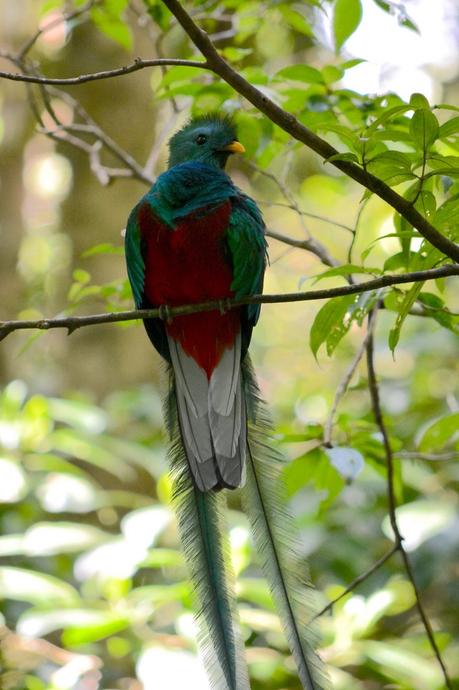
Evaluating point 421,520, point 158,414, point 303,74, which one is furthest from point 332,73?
point 158,414

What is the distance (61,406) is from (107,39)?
2159mm

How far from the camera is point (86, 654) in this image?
8.94ft

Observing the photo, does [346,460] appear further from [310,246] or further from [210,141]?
[210,141]

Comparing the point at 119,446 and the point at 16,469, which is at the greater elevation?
the point at 119,446

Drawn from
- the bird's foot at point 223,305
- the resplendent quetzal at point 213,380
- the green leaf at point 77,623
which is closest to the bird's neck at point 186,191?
the resplendent quetzal at point 213,380

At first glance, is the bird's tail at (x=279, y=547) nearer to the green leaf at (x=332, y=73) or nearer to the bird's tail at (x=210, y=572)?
the bird's tail at (x=210, y=572)

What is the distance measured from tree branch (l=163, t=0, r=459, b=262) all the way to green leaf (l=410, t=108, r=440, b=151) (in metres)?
0.09

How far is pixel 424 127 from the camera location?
1395 mm

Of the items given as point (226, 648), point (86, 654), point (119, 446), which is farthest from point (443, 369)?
point (226, 648)

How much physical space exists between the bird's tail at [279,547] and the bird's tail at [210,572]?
9 cm

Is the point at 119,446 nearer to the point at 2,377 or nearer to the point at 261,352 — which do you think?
the point at 2,377

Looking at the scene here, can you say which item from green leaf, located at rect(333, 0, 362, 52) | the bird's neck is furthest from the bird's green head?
green leaf, located at rect(333, 0, 362, 52)

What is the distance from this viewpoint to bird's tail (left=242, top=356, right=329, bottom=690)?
5.63ft

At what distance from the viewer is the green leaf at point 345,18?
198cm
